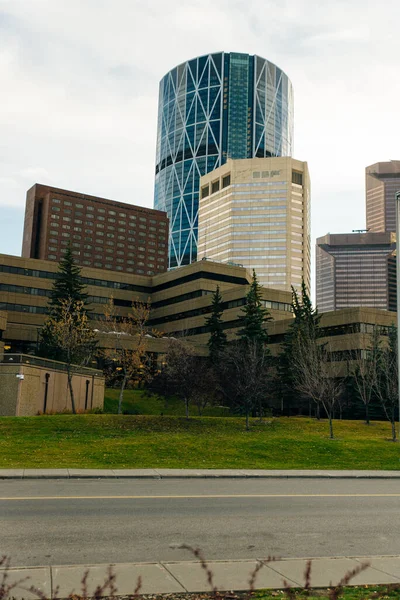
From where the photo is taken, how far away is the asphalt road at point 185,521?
9.53 meters

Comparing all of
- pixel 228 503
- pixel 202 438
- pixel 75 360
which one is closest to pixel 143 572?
pixel 228 503

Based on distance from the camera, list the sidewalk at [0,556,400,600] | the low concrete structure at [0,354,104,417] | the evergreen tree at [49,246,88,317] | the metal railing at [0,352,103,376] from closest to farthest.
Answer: the sidewalk at [0,556,400,600], the low concrete structure at [0,354,104,417], the metal railing at [0,352,103,376], the evergreen tree at [49,246,88,317]

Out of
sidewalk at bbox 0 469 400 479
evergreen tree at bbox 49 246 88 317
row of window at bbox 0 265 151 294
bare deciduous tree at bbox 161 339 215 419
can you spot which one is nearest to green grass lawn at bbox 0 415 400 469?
sidewalk at bbox 0 469 400 479

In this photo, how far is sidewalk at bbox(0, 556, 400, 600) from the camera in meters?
7.33

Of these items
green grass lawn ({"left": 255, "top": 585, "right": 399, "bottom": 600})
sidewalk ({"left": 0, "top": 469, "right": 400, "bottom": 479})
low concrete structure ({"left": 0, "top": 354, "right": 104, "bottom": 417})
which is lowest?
sidewalk ({"left": 0, "top": 469, "right": 400, "bottom": 479})

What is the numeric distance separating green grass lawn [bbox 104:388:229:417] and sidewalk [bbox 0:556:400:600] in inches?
2126

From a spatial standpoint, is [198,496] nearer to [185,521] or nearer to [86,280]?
[185,521]

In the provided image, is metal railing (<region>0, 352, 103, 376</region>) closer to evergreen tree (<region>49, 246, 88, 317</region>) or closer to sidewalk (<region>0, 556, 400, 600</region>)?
evergreen tree (<region>49, 246, 88, 317</region>)

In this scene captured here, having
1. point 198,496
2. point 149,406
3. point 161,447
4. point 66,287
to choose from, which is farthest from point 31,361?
point 66,287

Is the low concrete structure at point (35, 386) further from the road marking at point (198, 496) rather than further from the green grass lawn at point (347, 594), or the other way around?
the green grass lawn at point (347, 594)

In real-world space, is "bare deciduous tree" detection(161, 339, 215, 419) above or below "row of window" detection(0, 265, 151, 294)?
below

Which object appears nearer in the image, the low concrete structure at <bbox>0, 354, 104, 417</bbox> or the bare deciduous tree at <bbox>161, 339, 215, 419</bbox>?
the low concrete structure at <bbox>0, 354, 104, 417</bbox>

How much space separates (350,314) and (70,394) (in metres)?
46.3

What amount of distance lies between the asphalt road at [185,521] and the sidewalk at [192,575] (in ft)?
2.23
